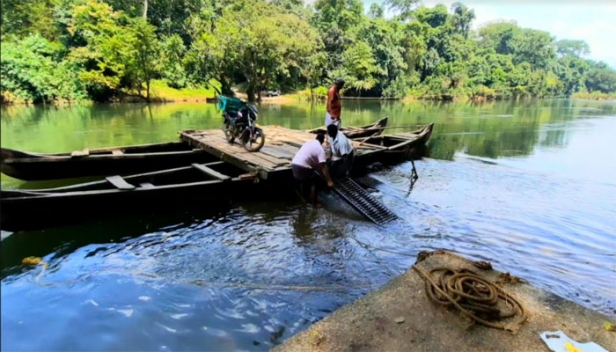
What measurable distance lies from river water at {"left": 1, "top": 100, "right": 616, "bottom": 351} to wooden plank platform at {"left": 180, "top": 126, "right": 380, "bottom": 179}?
0.75 metres

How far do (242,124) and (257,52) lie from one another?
23.7 m

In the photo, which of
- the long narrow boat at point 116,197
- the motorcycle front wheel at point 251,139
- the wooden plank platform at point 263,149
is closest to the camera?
the long narrow boat at point 116,197

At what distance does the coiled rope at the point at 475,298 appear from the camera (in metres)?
2.75

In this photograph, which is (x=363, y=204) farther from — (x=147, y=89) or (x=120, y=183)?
(x=147, y=89)

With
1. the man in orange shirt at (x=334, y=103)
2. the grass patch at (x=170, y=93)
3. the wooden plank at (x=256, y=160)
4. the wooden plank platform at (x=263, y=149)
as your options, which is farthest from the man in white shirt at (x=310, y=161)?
the grass patch at (x=170, y=93)

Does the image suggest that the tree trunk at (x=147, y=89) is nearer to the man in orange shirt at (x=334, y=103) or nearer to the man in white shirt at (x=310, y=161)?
the man in orange shirt at (x=334, y=103)

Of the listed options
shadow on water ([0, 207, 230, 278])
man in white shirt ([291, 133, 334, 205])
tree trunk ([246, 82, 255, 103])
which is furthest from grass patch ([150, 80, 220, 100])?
shadow on water ([0, 207, 230, 278])

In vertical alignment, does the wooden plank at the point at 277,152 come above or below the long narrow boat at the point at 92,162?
above

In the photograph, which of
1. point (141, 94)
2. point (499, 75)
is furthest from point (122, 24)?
point (499, 75)

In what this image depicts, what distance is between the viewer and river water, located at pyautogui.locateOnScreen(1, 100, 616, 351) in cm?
345

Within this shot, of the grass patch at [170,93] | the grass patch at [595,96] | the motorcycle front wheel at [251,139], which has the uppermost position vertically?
the grass patch at [595,96]

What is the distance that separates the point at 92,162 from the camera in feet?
23.3

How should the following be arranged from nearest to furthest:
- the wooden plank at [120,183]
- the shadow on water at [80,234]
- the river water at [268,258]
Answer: the river water at [268,258]
the shadow on water at [80,234]
the wooden plank at [120,183]

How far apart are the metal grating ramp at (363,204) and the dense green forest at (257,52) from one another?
5142 mm
